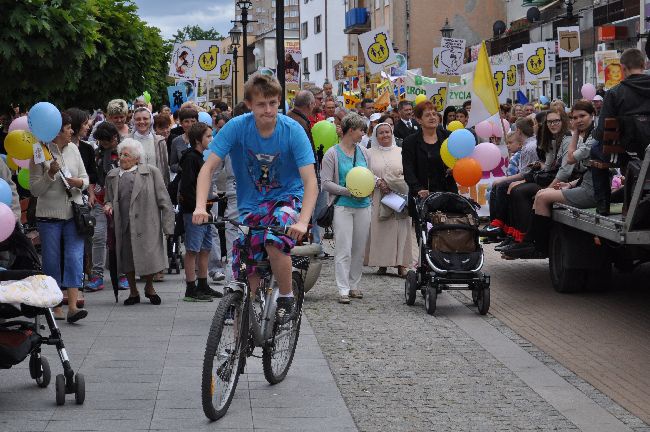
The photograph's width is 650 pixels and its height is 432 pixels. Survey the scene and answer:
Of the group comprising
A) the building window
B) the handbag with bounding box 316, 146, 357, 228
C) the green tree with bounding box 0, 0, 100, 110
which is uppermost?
the building window

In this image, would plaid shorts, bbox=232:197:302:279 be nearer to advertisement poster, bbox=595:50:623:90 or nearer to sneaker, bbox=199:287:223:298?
sneaker, bbox=199:287:223:298

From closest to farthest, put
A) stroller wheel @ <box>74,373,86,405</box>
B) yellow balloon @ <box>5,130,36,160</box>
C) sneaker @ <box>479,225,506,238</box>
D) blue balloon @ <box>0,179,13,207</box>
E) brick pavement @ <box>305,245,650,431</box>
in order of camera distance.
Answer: brick pavement @ <box>305,245,650,431</box> < stroller wheel @ <box>74,373,86,405</box> < blue balloon @ <box>0,179,13,207</box> < yellow balloon @ <box>5,130,36,160</box> < sneaker @ <box>479,225,506,238</box>

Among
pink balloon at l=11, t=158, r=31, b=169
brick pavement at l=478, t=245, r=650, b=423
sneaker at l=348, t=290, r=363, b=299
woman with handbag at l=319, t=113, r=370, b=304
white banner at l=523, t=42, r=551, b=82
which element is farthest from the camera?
white banner at l=523, t=42, r=551, b=82

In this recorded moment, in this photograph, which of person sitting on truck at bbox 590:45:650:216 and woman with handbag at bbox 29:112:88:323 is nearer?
woman with handbag at bbox 29:112:88:323

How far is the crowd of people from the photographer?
10.8m

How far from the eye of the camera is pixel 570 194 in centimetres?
1261

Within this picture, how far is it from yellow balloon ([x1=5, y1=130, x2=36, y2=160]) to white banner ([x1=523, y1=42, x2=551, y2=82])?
20.1 metres

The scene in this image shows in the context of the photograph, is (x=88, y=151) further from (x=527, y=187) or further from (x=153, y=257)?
(x=527, y=187)

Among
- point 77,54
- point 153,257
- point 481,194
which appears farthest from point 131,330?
point 481,194

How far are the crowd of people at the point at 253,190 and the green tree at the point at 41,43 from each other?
63 cm

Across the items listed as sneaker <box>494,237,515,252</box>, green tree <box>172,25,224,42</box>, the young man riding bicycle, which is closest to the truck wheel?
sneaker <box>494,237,515,252</box>

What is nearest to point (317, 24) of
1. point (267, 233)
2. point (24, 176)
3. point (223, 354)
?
point (24, 176)

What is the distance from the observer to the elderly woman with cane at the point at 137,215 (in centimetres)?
1198

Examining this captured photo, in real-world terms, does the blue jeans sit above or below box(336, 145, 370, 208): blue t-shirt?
below
